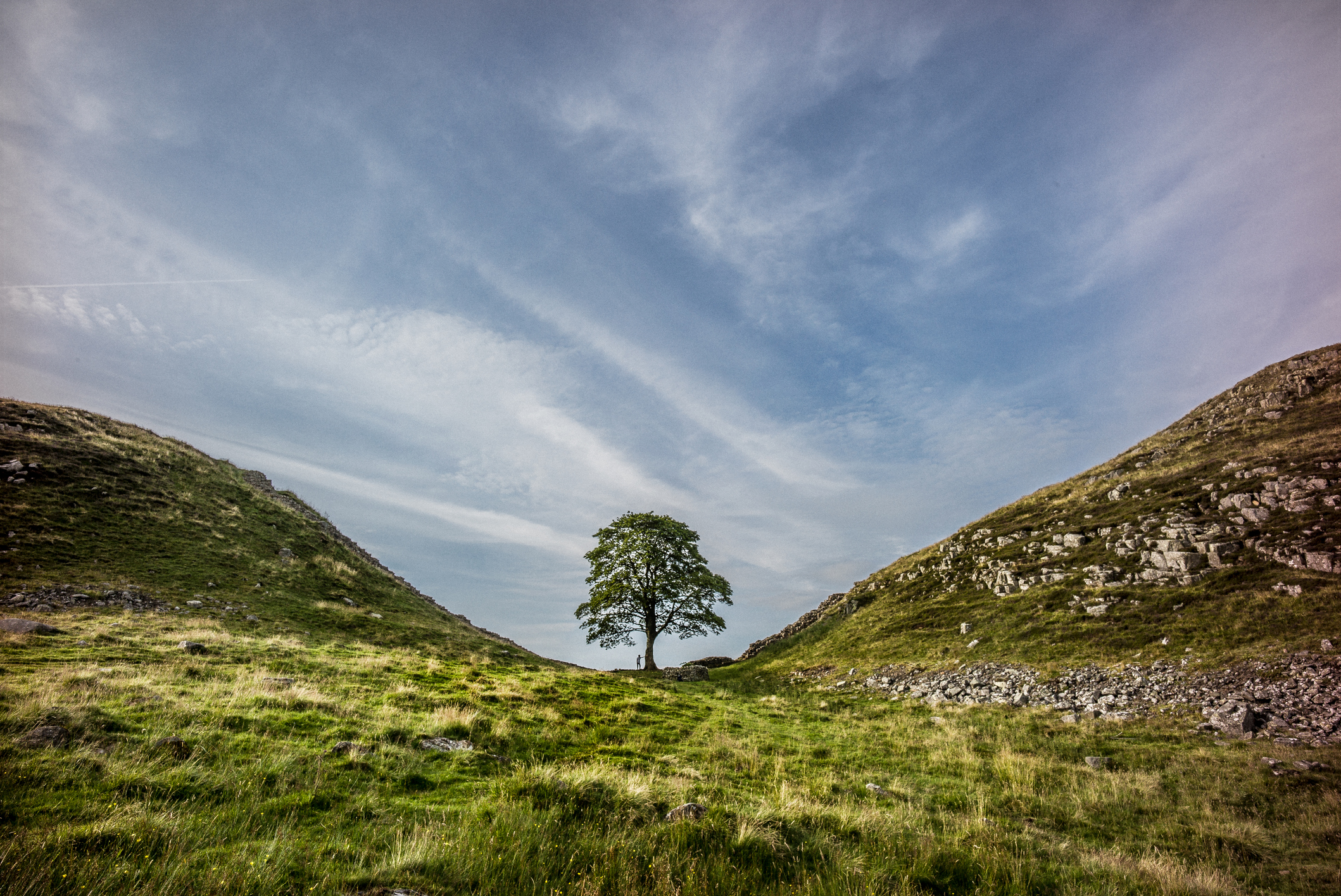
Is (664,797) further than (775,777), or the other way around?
(775,777)

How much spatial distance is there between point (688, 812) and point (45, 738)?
30.9ft

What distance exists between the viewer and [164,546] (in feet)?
89.4

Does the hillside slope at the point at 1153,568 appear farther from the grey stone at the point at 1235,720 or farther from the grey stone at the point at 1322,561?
the grey stone at the point at 1235,720

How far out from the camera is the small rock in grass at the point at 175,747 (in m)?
7.80

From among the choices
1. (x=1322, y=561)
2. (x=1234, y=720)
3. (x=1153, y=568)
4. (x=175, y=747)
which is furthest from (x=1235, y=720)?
(x=175, y=747)

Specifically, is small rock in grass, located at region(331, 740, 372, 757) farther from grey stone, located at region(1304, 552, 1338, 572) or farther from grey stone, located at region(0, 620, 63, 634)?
grey stone, located at region(1304, 552, 1338, 572)

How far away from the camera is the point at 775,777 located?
40.2 ft

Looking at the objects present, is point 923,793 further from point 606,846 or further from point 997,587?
point 997,587

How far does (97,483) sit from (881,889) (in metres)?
43.3

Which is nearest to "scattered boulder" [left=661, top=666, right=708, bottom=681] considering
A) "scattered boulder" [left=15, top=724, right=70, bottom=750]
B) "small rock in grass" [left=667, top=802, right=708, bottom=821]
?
"small rock in grass" [left=667, top=802, right=708, bottom=821]

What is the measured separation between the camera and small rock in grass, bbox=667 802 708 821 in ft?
25.4

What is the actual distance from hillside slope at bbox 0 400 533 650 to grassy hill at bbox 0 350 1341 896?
8.9 inches

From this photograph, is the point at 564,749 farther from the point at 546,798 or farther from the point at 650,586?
the point at 650,586

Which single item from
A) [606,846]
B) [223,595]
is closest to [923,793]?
[606,846]
